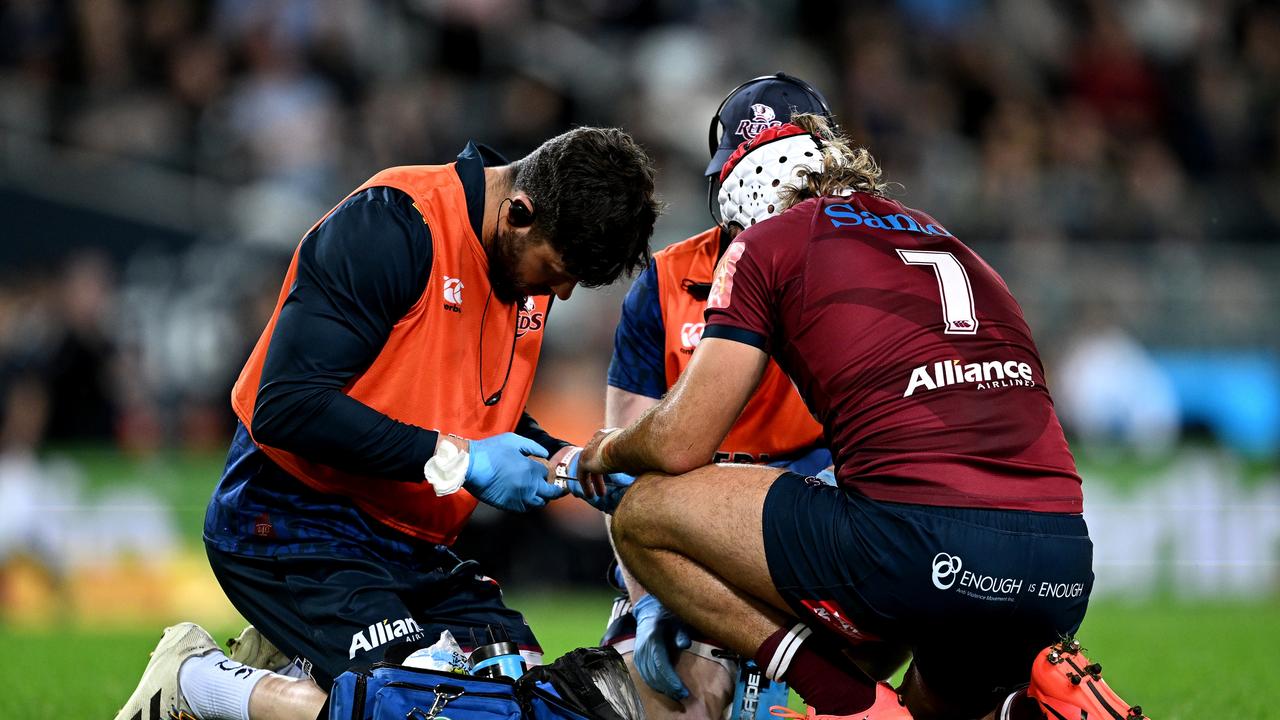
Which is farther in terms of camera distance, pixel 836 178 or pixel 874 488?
pixel 836 178

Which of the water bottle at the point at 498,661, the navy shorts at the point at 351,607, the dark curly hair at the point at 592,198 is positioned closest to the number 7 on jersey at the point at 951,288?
the dark curly hair at the point at 592,198

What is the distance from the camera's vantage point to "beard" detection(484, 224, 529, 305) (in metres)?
5.23

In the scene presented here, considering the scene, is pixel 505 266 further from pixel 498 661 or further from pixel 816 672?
pixel 816 672

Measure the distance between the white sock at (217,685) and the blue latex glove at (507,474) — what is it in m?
1.04

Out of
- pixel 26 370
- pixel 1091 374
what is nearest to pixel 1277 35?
pixel 1091 374

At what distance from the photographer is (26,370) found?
1309cm

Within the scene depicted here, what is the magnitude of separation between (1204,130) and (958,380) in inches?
544

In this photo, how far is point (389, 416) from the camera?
16.4ft

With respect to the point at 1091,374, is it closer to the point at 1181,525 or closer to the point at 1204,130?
the point at 1181,525

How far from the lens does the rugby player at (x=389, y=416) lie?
479 centimetres

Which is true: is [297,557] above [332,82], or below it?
below

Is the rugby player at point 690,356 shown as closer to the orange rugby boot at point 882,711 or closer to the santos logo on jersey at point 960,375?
the orange rugby boot at point 882,711

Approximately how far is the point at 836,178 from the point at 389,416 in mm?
1740

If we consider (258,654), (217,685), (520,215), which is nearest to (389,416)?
(520,215)
